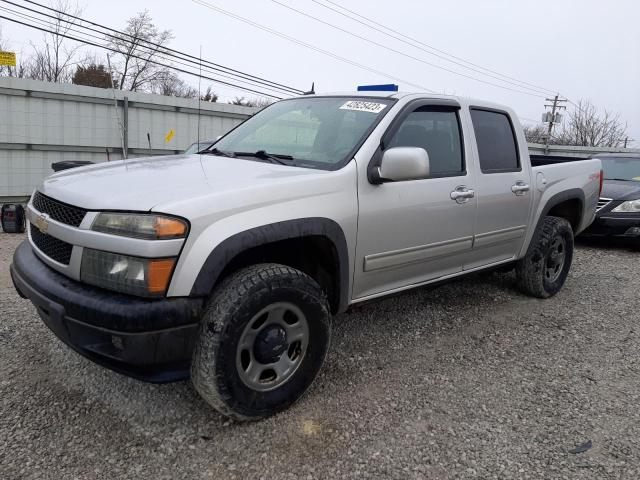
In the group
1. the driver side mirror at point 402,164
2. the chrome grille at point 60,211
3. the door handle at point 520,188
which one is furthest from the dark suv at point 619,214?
the chrome grille at point 60,211

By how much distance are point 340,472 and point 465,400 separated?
3.34ft

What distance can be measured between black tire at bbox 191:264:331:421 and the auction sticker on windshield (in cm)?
128

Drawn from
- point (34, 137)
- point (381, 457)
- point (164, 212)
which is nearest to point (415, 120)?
point (164, 212)

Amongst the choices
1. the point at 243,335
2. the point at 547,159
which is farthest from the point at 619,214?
the point at 243,335

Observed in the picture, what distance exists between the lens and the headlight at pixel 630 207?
7421 millimetres

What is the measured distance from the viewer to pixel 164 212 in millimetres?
2129

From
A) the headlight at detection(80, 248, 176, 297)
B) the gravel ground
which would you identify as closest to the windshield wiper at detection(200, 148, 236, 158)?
the headlight at detection(80, 248, 176, 297)

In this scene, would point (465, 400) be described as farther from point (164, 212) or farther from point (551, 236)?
point (551, 236)

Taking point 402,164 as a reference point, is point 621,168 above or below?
above

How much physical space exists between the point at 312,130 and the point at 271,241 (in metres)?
1.15

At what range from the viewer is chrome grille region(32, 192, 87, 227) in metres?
2.34

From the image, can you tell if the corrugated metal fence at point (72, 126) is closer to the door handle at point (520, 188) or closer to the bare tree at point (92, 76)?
the door handle at point (520, 188)

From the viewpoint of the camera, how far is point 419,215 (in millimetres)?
3139

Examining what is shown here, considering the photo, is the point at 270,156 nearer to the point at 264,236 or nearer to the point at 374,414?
the point at 264,236
